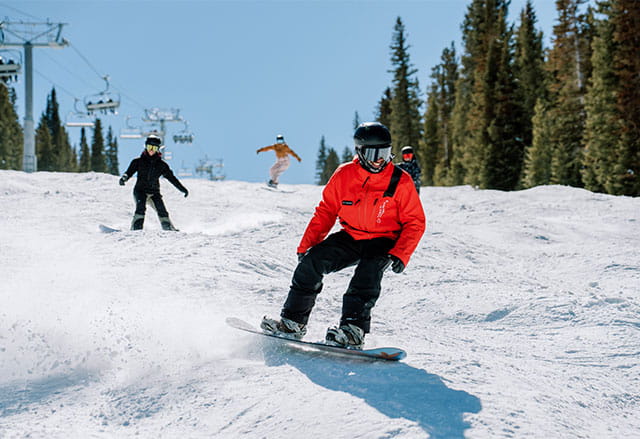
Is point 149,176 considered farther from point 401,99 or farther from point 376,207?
point 401,99

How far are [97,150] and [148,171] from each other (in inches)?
3222

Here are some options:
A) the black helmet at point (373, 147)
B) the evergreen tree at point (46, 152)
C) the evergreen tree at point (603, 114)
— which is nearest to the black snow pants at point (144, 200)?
the black helmet at point (373, 147)

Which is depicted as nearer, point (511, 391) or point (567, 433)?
point (567, 433)

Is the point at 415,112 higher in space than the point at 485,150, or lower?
higher

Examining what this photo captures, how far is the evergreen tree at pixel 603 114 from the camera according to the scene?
21469 millimetres

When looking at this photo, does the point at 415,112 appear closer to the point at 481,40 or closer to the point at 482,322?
the point at 481,40

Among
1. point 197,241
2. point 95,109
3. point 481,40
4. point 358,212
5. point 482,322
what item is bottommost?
point 482,322

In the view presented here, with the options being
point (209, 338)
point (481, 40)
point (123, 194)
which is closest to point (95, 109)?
point (123, 194)

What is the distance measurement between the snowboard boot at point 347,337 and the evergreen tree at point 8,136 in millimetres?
63827

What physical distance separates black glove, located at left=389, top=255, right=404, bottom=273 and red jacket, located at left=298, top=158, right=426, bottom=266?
6.1 inches

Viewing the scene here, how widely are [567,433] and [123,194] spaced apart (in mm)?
12450

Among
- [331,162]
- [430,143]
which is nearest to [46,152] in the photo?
[331,162]

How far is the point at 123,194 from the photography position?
1286 centimetres

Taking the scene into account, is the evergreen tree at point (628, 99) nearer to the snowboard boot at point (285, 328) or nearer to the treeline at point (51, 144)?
the snowboard boot at point (285, 328)
